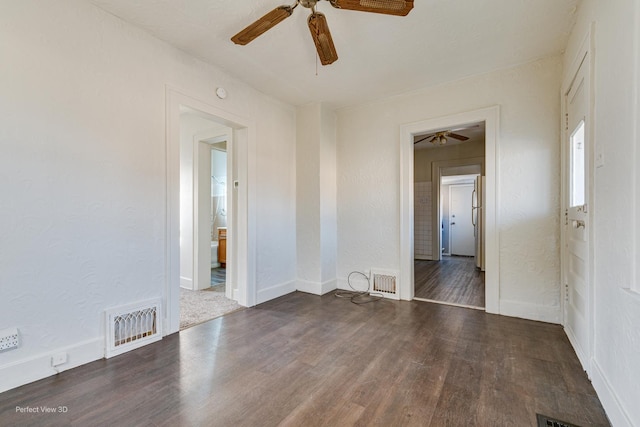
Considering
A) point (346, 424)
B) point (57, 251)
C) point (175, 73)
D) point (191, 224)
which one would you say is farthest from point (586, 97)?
point (191, 224)

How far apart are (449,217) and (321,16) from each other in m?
7.69

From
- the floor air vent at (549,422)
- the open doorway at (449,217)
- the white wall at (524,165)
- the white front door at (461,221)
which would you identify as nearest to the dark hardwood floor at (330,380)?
the floor air vent at (549,422)

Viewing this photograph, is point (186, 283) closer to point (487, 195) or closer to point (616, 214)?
point (487, 195)

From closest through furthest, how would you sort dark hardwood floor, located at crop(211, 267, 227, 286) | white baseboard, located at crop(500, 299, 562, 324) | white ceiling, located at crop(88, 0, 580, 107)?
white ceiling, located at crop(88, 0, 580, 107), white baseboard, located at crop(500, 299, 562, 324), dark hardwood floor, located at crop(211, 267, 227, 286)

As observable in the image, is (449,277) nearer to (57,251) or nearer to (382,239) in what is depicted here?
(382,239)

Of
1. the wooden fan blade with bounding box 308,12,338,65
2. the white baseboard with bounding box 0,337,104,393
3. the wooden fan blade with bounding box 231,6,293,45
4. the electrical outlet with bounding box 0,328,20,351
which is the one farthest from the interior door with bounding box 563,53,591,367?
the electrical outlet with bounding box 0,328,20,351

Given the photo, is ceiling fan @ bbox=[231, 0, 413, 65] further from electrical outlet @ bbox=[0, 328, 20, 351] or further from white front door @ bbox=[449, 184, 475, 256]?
white front door @ bbox=[449, 184, 475, 256]

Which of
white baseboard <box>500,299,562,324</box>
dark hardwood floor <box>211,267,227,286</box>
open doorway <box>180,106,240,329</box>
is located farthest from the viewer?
dark hardwood floor <box>211,267,227,286</box>

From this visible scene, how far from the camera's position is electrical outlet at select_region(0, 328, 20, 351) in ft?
5.45

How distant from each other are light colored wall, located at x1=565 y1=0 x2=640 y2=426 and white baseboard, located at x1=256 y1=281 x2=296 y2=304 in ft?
9.82

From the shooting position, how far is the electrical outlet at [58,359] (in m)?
1.85

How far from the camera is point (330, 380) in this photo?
1.82 meters

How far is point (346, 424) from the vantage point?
1.43 metres

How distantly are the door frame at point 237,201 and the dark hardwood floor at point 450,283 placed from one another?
2.29 metres
